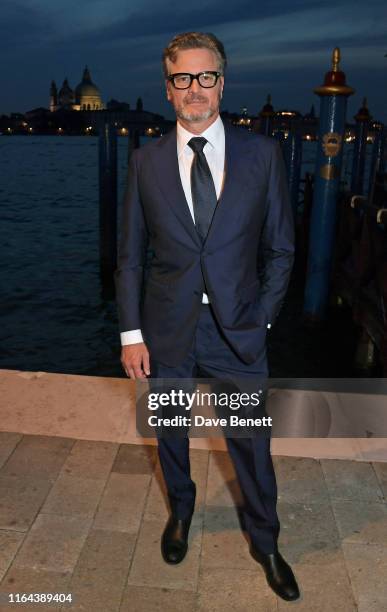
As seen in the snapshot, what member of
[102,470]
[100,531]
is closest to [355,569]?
[100,531]

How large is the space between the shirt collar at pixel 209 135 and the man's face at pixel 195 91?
5 centimetres

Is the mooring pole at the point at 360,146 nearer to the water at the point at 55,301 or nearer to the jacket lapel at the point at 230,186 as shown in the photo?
the water at the point at 55,301

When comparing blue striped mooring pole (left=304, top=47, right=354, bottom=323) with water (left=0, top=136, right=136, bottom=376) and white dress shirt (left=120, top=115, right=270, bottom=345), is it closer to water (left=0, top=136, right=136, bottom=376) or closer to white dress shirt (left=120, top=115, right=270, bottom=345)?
water (left=0, top=136, right=136, bottom=376)

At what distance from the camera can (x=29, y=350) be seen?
28.7ft

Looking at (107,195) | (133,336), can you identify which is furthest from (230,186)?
(107,195)

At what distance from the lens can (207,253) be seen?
220cm

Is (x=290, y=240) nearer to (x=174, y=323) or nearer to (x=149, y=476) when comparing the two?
(x=174, y=323)

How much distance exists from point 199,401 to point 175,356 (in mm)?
1213

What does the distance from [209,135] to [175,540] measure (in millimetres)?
1582

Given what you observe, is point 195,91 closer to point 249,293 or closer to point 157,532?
point 249,293

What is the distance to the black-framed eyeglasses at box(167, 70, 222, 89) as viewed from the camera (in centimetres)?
208

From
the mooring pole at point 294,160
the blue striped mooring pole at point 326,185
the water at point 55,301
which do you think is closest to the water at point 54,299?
the water at point 55,301

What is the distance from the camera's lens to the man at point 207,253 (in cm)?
217

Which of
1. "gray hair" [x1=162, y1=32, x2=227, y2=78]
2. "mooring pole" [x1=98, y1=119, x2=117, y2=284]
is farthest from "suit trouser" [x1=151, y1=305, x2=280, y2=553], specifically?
"mooring pole" [x1=98, y1=119, x2=117, y2=284]
